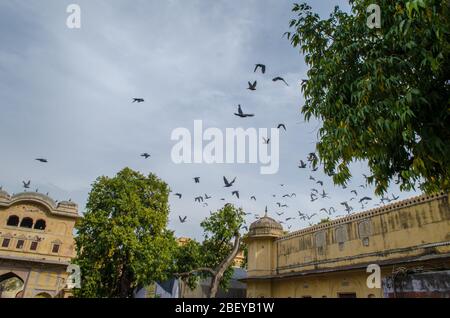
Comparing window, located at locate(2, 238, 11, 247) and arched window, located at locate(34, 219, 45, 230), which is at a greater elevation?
arched window, located at locate(34, 219, 45, 230)

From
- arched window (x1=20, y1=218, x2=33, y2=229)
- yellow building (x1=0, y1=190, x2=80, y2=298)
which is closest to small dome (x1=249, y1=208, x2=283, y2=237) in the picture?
yellow building (x1=0, y1=190, x2=80, y2=298)

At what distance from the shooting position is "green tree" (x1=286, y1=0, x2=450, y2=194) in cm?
624

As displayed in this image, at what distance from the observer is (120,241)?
2383 centimetres

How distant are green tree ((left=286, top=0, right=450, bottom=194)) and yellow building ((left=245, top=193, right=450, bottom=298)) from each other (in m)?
6.07

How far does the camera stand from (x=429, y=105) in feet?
20.9

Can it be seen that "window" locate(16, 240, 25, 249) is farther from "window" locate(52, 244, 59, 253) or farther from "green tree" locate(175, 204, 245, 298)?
"green tree" locate(175, 204, 245, 298)

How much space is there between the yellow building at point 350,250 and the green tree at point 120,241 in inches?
334

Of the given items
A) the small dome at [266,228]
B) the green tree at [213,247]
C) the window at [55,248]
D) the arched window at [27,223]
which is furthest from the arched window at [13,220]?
the small dome at [266,228]

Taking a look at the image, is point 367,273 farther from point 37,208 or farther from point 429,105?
point 37,208

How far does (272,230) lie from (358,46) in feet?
75.4

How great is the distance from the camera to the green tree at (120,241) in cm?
2344

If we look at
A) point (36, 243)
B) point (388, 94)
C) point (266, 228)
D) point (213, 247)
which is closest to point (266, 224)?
point (266, 228)

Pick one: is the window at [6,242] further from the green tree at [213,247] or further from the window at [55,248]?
the green tree at [213,247]

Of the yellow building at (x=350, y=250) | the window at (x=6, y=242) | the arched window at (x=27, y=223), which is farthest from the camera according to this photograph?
the arched window at (x=27, y=223)
